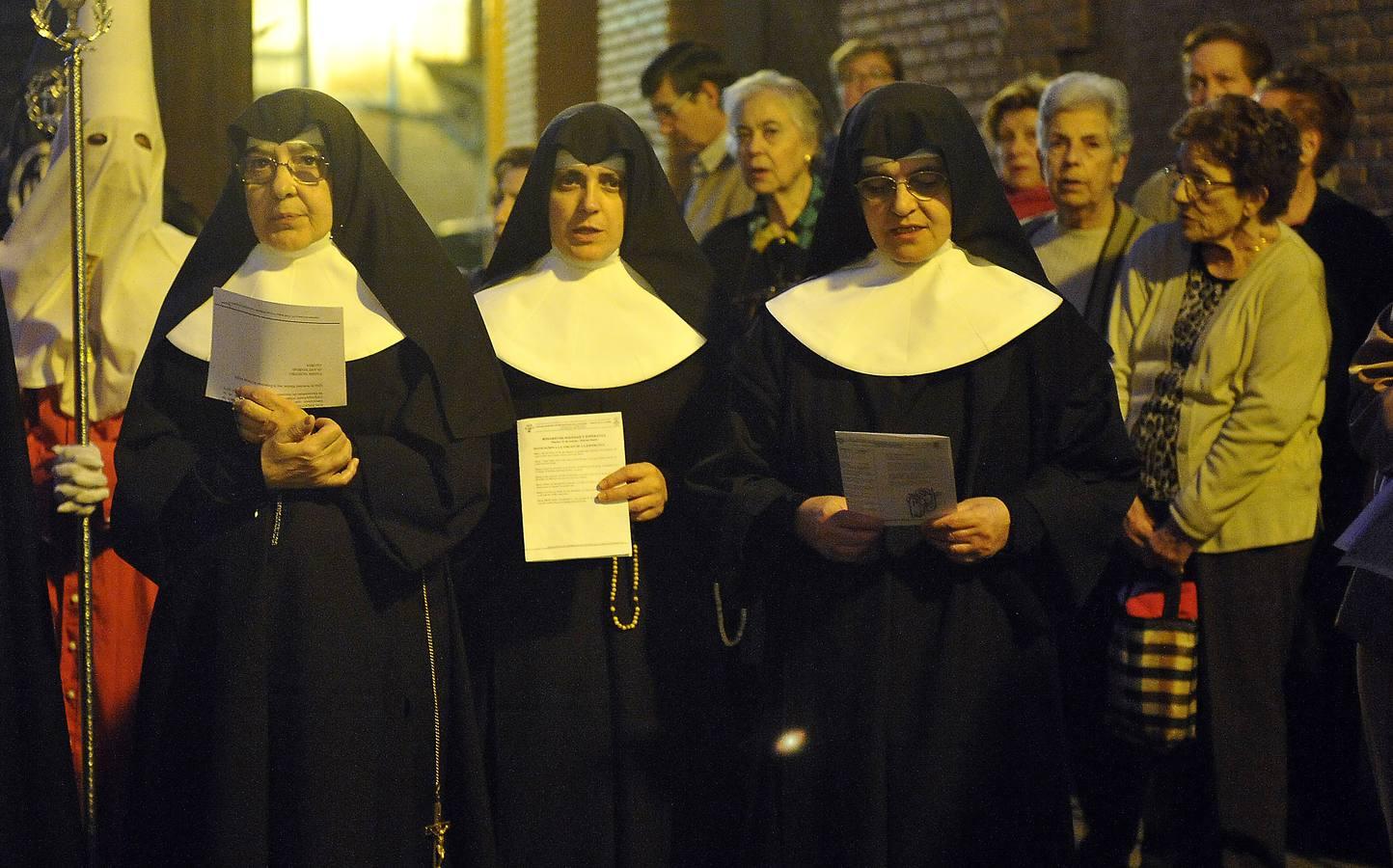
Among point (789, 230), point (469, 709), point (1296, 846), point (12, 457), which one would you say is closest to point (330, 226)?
point (12, 457)

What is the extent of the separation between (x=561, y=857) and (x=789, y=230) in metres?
2.48

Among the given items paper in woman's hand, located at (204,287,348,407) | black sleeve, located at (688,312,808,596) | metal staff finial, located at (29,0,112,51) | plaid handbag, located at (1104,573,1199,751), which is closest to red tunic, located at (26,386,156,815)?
metal staff finial, located at (29,0,112,51)

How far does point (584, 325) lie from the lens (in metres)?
3.85


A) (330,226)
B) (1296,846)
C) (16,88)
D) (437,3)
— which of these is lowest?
(1296,846)

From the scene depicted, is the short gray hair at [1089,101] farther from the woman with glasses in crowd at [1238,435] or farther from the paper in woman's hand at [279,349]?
the paper in woman's hand at [279,349]

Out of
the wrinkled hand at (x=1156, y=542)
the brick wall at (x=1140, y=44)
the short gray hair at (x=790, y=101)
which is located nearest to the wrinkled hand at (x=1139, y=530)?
the wrinkled hand at (x=1156, y=542)

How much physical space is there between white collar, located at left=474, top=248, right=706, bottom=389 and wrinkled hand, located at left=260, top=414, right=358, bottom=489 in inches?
21.1

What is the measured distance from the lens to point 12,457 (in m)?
3.33

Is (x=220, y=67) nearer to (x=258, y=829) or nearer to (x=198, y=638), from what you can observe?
(x=198, y=638)

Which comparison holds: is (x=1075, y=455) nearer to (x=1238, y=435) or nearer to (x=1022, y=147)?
(x=1238, y=435)

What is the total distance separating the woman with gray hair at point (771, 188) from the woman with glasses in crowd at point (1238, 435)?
1.36 meters

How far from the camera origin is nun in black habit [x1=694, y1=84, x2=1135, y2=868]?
3.34 meters

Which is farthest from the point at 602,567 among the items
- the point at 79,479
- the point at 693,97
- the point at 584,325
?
the point at 693,97

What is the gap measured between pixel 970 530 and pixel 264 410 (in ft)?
4.82
